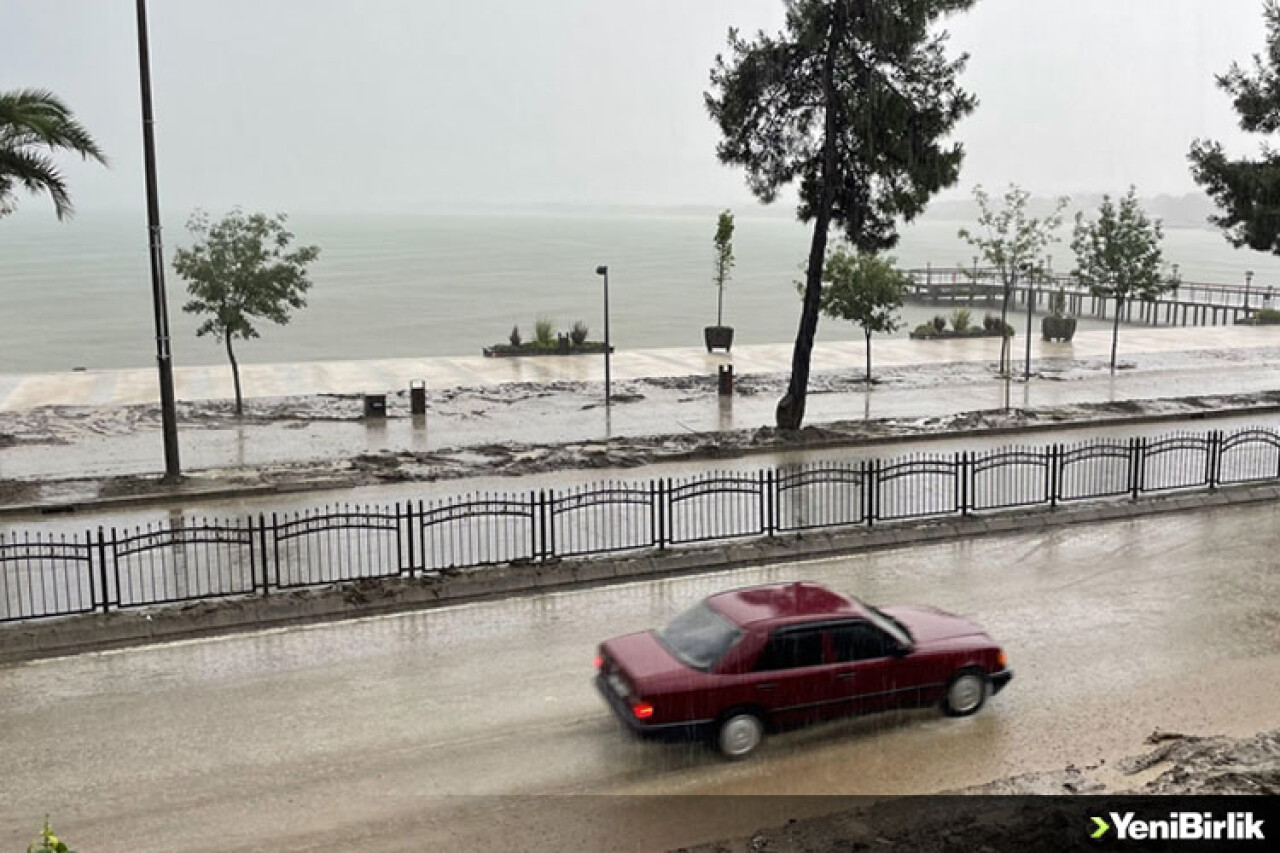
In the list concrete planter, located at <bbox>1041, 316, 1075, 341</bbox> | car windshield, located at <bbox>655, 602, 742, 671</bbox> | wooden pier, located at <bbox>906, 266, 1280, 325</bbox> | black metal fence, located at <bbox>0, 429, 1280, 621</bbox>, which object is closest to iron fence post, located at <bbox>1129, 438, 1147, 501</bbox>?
black metal fence, located at <bbox>0, 429, 1280, 621</bbox>

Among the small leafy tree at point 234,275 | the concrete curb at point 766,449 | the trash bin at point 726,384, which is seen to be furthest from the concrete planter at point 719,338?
the small leafy tree at point 234,275

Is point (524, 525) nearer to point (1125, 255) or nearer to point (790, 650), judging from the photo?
point (790, 650)

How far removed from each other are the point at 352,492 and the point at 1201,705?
13.6 meters

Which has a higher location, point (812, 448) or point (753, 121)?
point (753, 121)

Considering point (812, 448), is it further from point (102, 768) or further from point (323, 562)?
point (102, 768)

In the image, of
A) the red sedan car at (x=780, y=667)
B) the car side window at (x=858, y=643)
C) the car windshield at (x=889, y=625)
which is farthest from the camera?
the car windshield at (x=889, y=625)

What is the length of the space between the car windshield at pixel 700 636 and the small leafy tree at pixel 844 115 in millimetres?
15403

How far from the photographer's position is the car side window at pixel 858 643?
10.6 metres

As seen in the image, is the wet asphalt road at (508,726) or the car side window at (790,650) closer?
the wet asphalt road at (508,726)

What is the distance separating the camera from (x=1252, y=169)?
2905cm

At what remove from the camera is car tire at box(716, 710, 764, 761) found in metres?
10.1

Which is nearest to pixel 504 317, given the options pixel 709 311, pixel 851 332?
pixel 709 311

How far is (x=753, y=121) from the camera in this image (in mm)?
26391

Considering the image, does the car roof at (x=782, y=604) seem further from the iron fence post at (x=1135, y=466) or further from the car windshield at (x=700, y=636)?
the iron fence post at (x=1135, y=466)
